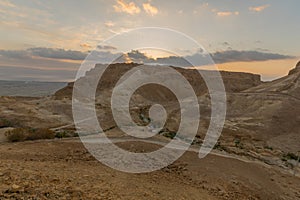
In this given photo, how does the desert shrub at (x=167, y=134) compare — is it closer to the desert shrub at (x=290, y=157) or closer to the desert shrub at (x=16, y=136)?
the desert shrub at (x=290, y=157)

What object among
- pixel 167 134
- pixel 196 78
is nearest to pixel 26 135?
pixel 167 134

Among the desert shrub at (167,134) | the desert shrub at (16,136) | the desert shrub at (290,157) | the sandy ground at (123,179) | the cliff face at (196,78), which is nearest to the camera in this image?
the sandy ground at (123,179)

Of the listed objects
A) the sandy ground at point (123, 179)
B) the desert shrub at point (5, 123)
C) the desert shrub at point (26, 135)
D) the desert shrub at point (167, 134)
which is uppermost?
the sandy ground at point (123, 179)

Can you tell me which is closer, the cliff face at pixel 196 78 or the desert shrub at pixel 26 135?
the desert shrub at pixel 26 135

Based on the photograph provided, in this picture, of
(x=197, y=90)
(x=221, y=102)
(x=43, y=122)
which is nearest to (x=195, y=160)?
(x=43, y=122)

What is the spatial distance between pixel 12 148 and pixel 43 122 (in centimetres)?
1518

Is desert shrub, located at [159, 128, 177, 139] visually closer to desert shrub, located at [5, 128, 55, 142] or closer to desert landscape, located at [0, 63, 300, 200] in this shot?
desert landscape, located at [0, 63, 300, 200]

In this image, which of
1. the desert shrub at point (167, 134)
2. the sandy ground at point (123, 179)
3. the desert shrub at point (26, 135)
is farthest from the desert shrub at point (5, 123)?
the desert shrub at point (167, 134)

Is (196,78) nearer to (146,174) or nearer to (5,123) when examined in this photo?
(5,123)

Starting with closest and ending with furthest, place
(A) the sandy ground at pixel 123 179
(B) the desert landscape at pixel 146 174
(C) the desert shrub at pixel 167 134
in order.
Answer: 1. (A) the sandy ground at pixel 123 179
2. (B) the desert landscape at pixel 146 174
3. (C) the desert shrub at pixel 167 134

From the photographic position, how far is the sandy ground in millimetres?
8969

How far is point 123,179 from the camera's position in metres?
11.4

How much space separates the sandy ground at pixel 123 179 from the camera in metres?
8.97

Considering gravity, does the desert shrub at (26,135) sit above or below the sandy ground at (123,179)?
below
